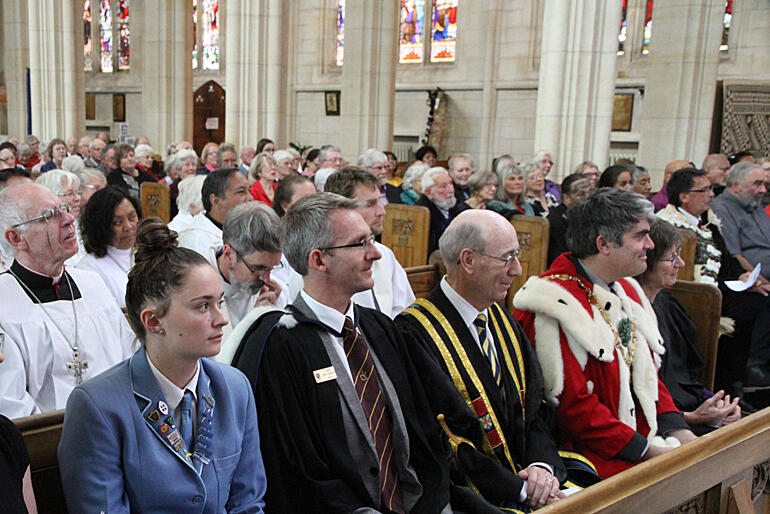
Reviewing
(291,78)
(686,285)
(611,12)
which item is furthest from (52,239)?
(291,78)

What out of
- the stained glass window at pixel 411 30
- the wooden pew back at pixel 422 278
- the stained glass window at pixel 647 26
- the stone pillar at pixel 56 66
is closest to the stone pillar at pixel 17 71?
the stone pillar at pixel 56 66

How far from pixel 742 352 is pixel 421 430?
373 centimetres

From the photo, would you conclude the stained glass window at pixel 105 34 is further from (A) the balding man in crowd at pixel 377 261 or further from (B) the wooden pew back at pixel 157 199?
(A) the balding man in crowd at pixel 377 261

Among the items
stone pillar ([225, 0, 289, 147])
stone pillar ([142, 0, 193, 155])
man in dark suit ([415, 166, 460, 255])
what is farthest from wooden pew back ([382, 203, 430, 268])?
stone pillar ([142, 0, 193, 155])

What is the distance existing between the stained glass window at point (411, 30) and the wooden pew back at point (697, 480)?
1466 cm

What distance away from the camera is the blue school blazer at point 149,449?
167 centimetres

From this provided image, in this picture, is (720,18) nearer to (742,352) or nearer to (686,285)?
(742,352)

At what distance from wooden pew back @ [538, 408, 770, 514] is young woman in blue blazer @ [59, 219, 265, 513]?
817mm

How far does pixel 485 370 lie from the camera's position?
102 inches

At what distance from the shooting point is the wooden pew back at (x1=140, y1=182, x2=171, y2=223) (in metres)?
6.96

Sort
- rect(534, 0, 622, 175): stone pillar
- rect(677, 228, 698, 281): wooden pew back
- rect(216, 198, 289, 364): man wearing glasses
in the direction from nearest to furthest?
rect(216, 198, 289, 364): man wearing glasses
rect(677, 228, 698, 281): wooden pew back
rect(534, 0, 622, 175): stone pillar

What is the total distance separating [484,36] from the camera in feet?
48.1

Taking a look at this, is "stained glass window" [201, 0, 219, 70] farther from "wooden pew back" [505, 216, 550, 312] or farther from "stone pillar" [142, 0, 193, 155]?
"wooden pew back" [505, 216, 550, 312]

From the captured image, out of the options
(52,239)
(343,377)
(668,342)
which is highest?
(52,239)
